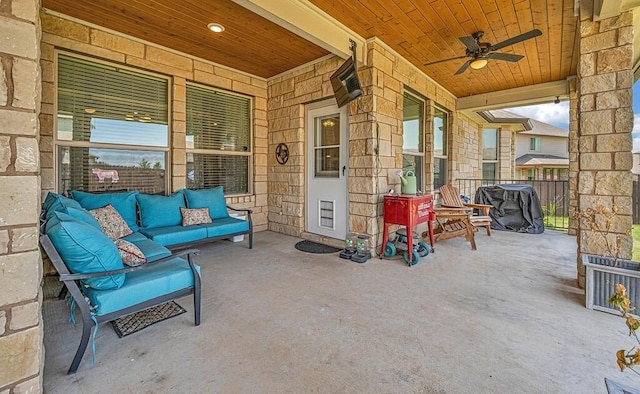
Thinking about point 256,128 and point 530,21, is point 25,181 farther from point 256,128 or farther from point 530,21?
point 530,21

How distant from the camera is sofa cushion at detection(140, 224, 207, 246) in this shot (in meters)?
3.37

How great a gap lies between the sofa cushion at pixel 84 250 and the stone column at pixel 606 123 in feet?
13.2

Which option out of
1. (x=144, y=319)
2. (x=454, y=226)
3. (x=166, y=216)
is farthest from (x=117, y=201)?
(x=454, y=226)

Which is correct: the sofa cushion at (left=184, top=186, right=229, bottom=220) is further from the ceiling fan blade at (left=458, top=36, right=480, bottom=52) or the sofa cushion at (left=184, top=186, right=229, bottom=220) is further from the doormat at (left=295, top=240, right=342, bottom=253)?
the ceiling fan blade at (left=458, top=36, right=480, bottom=52)

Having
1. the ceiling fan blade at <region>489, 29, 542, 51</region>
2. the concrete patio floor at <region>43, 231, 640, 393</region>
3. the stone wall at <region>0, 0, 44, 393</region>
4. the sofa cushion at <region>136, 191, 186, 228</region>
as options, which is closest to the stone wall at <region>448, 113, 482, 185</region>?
the ceiling fan blade at <region>489, 29, 542, 51</region>

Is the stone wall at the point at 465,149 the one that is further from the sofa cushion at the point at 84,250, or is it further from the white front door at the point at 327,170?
the sofa cushion at the point at 84,250

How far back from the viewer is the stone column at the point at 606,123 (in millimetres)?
2553

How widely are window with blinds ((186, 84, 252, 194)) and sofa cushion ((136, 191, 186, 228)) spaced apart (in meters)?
0.73

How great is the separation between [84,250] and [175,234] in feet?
5.89

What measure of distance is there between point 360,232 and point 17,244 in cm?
347

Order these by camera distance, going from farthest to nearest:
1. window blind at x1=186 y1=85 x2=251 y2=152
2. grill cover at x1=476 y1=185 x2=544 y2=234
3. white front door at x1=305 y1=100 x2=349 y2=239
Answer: grill cover at x1=476 y1=185 x2=544 y2=234
window blind at x1=186 y1=85 x2=251 y2=152
white front door at x1=305 y1=100 x2=349 y2=239

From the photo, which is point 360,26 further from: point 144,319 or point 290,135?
point 144,319

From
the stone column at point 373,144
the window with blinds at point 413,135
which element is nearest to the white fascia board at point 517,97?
the window with blinds at point 413,135

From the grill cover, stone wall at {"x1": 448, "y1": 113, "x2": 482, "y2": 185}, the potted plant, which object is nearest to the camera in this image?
the potted plant
